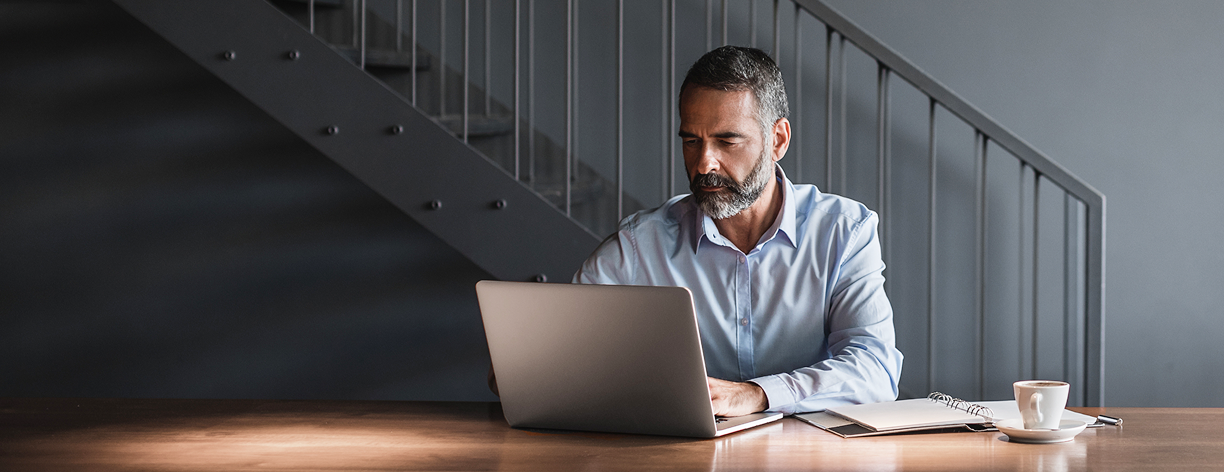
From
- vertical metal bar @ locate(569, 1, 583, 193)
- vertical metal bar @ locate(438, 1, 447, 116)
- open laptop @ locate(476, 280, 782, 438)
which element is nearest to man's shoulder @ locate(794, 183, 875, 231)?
open laptop @ locate(476, 280, 782, 438)

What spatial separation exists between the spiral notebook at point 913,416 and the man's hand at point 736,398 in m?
0.06

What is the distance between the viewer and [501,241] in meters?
2.35

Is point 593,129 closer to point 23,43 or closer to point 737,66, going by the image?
point 737,66

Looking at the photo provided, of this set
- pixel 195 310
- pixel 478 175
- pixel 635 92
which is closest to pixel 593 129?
pixel 635 92

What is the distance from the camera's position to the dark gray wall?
319 cm

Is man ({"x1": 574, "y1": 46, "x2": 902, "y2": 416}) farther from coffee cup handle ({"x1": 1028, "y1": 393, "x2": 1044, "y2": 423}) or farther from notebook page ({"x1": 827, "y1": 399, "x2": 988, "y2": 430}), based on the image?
coffee cup handle ({"x1": 1028, "y1": 393, "x2": 1044, "y2": 423})

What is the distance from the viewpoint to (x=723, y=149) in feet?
5.30

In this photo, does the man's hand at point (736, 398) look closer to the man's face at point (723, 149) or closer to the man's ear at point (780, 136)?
the man's face at point (723, 149)

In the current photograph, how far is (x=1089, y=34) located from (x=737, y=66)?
2007mm

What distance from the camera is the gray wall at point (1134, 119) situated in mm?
3033

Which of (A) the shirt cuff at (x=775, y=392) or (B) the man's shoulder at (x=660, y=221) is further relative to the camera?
(B) the man's shoulder at (x=660, y=221)

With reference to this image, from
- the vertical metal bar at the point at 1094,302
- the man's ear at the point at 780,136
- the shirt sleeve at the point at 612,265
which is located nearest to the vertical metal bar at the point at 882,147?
the vertical metal bar at the point at 1094,302

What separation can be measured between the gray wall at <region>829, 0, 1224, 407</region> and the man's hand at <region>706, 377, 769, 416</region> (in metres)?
2.13

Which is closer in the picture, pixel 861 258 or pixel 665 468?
pixel 665 468
